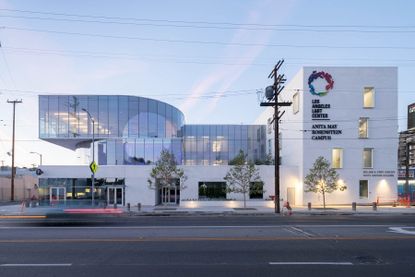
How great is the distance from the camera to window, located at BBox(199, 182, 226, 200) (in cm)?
4478

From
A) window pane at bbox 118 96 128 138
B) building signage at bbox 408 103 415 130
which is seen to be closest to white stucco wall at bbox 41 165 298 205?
building signage at bbox 408 103 415 130

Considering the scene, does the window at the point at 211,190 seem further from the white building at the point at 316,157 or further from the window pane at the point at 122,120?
the window pane at the point at 122,120

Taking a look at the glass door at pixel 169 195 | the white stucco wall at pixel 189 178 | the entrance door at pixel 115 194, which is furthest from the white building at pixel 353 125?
the entrance door at pixel 115 194

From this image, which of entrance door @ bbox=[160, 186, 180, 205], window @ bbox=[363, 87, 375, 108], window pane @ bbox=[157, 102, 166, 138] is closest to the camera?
window @ bbox=[363, 87, 375, 108]

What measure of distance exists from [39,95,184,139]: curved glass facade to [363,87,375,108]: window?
30762 millimetres

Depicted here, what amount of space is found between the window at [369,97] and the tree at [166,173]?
18817mm

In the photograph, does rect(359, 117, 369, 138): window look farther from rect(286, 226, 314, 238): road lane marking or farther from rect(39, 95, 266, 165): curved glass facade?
rect(286, 226, 314, 238): road lane marking

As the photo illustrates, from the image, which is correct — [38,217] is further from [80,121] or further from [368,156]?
[80,121]

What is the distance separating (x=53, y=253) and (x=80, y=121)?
53254mm

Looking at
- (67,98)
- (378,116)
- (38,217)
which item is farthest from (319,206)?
(67,98)

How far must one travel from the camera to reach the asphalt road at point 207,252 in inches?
365

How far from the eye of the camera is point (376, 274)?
8.94 metres

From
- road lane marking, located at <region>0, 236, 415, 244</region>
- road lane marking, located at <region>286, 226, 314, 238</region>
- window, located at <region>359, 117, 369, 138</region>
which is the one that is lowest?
road lane marking, located at <region>286, 226, 314, 238</region>

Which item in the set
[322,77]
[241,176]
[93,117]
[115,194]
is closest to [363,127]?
[322,77]
